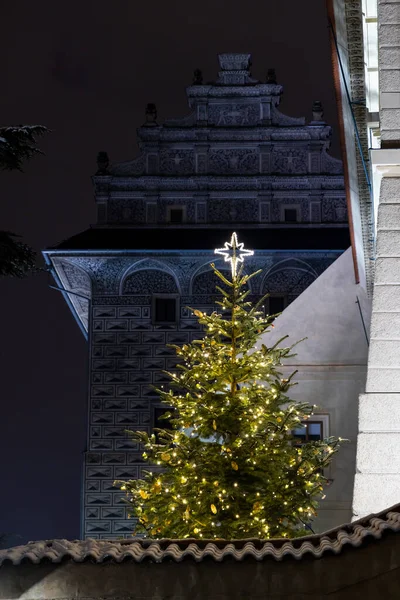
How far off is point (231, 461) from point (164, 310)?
12878 millimetres

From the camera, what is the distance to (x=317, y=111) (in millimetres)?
23156

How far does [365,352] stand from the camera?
1336 cm

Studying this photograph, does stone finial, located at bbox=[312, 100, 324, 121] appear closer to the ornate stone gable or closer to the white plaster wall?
the ornate stone gable

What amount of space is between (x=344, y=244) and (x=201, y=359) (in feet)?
41.1

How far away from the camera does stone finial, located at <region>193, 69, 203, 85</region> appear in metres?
23.4

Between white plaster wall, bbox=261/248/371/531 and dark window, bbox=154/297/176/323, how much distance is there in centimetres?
843

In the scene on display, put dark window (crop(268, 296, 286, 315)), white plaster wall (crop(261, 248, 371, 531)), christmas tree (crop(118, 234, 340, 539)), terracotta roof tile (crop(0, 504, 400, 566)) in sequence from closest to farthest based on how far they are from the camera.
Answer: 1. terracotta roof tile (crop(0, 504, 400, 566))
2. christmas tree (crop(118, 234, 340, 539))
3. white plaster wall (crop(261, 248, 371, 531))
4. dark window (crop(268, 296, 286, 315))

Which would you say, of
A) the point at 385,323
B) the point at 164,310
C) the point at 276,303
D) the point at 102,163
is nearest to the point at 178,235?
the point at 164,310

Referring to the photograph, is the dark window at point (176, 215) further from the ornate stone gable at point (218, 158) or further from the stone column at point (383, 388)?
the stone column at point (383, 388)

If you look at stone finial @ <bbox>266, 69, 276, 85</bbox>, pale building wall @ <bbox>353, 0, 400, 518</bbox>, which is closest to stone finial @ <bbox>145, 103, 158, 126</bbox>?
stone finial @ <bbox>266, 69, 276, 85</bbox>

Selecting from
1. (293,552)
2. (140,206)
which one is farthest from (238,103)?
(293,552)

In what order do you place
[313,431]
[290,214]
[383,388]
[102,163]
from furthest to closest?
[102,163], [290,214], [313,431], [383,388]

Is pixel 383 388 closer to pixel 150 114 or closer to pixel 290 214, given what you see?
pixel 290 214

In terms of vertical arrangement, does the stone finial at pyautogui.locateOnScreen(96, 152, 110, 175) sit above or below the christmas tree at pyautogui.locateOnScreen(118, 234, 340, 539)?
above
